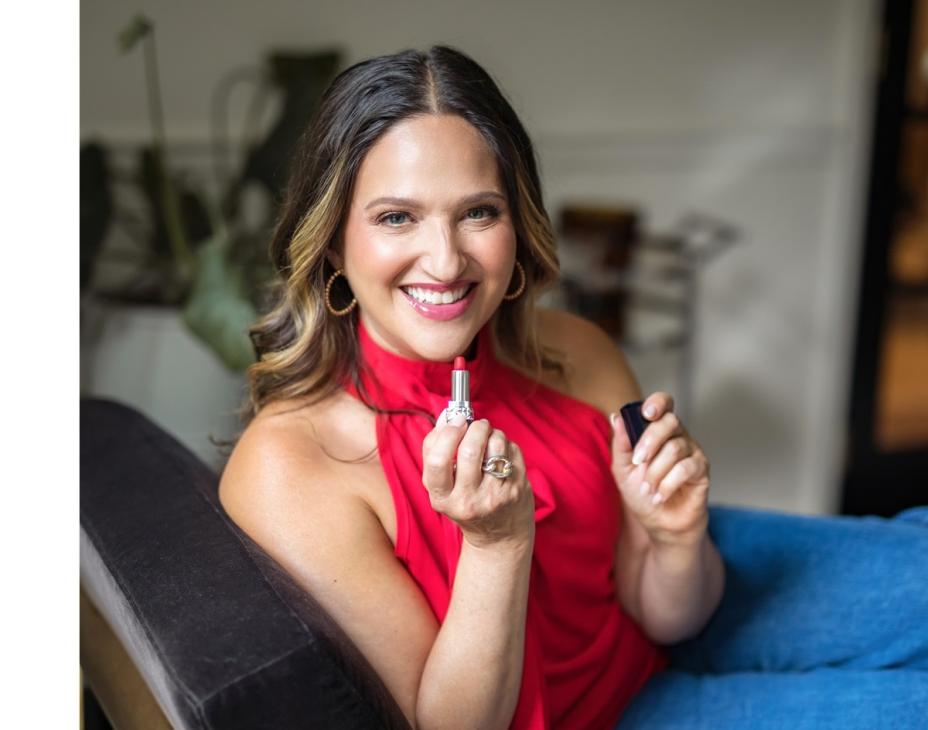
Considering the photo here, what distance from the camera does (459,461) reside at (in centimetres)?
97

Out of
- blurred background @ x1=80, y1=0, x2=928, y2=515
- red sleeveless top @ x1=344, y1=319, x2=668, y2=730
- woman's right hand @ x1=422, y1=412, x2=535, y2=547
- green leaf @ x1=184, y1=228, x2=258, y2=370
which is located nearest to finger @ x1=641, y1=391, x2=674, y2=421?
red sleeveless top @ x1=344, y1=319, x2=668, y2=730

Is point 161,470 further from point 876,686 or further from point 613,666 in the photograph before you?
point 876,686

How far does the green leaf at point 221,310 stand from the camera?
1929mm

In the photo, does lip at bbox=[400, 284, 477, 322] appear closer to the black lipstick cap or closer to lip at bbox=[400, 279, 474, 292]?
lip at bbox=[400, 279, 474, 292]

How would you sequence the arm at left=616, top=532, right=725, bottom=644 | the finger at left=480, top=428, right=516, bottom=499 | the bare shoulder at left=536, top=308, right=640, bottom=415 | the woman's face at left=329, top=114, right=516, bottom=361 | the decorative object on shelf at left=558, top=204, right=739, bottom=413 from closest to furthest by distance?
1. the finger at left=480, top=428, right=516, bottom=499
2. the woman's face at left=329, top=114, right=516, bottom=361
3. the arm at left=616, top=532, right=725, bottom=644
4. the bare shoulder at left=536, top=308, right=640, bottom=415
5. the decorative object on shelf at left=558, top=204, right=739, bottom=413

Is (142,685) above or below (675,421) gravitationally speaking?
below

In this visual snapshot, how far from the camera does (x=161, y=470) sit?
1294mm

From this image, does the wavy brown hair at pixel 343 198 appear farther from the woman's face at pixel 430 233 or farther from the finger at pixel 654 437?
the finger at pixel 654 437

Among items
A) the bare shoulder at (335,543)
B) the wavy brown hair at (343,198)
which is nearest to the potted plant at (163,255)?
the wavy brown hair at (343,198)

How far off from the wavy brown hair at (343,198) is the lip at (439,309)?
0.12 meters

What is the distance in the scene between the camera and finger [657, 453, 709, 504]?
1195 mm

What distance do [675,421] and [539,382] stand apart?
0.21 meters

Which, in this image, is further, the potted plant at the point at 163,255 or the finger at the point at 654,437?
the potted plant at the point at 163,255

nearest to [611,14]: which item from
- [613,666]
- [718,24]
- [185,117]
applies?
[718,24]
